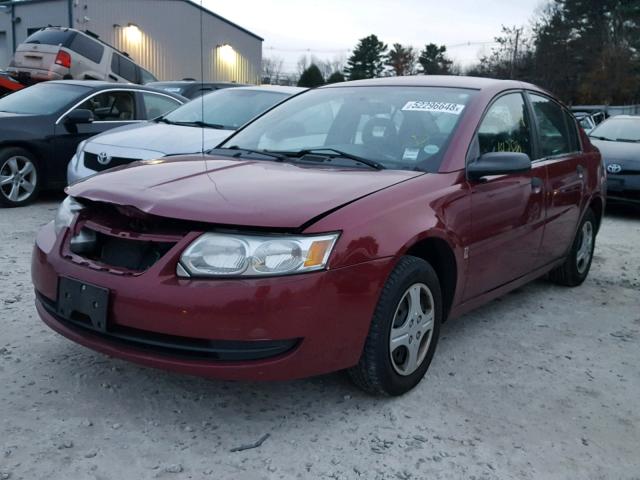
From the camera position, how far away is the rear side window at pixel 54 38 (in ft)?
44.6

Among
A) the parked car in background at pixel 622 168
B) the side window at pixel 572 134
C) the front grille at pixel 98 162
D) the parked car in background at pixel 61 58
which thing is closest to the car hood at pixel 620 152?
the parked car in background at pixel 622 168

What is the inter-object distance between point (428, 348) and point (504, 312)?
4.80ft

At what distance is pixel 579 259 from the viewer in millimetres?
5137

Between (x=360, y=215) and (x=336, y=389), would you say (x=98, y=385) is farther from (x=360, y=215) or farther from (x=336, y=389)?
(x=360, y=215)

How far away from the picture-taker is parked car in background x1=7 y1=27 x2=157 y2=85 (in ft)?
43.6

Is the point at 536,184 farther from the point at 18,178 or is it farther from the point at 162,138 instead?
the point at 18,178

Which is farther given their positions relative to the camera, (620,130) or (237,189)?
(620,130)

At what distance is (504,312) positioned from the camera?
4.49m

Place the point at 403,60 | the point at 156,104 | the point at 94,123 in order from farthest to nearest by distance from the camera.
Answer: the point at 403,60
the point at 156,104
the point at 94,123

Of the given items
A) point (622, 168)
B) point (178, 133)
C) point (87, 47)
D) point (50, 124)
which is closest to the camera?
point (178, 133)

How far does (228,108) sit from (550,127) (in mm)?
3737

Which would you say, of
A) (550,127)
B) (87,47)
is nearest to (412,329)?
(550,127)

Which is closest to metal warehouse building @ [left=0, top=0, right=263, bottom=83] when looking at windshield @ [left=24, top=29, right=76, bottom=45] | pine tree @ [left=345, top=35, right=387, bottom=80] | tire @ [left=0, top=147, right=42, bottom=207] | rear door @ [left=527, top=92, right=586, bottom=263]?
windshield @ [left=24, top=29, right=76, bottom=45]

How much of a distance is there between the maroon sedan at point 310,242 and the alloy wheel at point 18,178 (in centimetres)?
408
